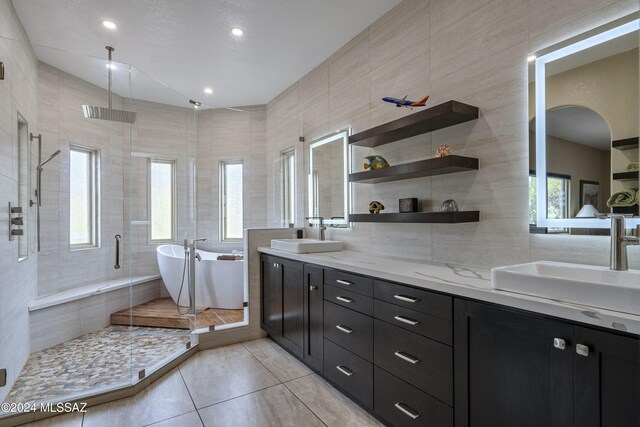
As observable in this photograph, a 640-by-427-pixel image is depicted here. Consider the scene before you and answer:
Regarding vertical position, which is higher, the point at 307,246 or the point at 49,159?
the point at 49,159

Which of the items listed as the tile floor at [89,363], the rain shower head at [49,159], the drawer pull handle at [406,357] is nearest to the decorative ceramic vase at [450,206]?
the drawer pull handle at [406,357]

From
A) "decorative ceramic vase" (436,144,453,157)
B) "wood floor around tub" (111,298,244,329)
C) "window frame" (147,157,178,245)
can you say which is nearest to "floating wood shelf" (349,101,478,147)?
"decorative ceramic vase" (436,144,453,157)

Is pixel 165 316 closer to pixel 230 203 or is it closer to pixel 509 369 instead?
pixel 230 203

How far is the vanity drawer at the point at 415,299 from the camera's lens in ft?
4.96

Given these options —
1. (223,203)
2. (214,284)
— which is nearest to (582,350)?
(223,203)

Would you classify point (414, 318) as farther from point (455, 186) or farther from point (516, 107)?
point (516, 107)

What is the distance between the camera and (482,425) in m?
1.35

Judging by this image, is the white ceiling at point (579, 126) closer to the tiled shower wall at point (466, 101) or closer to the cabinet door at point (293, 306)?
the tiled shower wall at point (466, 101)

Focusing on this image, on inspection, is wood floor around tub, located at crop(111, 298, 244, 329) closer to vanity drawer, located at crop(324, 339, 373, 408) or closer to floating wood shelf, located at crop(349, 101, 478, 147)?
vanity drawer, located at crop(324, 339, 373, 408)

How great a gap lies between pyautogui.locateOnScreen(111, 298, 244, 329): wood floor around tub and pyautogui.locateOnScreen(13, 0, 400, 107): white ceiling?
1929 millimetres

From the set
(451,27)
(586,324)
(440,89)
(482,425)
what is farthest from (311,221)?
(586,324)

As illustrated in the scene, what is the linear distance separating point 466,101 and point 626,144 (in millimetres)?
865

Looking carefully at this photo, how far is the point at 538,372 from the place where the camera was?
1170mm

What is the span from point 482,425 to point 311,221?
2.48 metres
